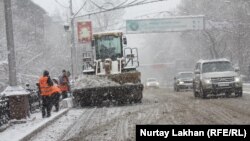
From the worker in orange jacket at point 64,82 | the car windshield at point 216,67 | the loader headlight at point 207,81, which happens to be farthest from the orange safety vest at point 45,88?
the car windshield at point 216,67

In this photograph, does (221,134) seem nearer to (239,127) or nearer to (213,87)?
(239,127)

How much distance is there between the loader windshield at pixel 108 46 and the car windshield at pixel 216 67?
444 centimetres

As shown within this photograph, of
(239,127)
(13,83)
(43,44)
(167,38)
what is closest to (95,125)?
(13,83)

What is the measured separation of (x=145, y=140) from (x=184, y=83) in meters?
34.0

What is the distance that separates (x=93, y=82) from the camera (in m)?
26.0

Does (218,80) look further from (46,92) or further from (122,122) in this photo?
(122,122)

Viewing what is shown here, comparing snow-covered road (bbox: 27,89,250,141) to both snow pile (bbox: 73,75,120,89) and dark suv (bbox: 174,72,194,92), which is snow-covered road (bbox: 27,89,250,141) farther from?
dark suv (bbox: 174,72,194,92)

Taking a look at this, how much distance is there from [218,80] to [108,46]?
617cm

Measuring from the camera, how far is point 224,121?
591 inches

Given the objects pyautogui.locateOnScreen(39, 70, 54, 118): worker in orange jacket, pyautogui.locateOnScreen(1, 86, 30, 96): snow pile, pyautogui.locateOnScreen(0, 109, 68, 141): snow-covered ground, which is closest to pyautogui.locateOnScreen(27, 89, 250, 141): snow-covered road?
pyautogui.locateOnScreen(0, 109, 68, 141): snow-covered ground

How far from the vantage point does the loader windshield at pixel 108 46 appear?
95.2 feet

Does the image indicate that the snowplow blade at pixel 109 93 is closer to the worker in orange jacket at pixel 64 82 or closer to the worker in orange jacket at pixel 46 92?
the worker in orange jacket at pixel 64 82

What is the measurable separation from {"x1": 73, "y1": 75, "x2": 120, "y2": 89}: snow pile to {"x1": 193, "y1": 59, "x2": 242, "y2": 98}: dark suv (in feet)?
13.4

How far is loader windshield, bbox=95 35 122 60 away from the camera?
29016 mm
